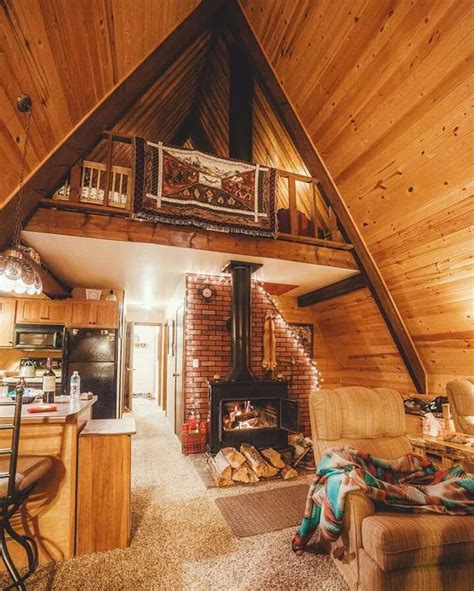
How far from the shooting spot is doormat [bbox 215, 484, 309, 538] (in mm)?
2566

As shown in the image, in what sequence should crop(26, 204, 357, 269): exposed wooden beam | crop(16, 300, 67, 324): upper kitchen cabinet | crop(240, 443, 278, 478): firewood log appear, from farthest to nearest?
crop(16, 300, 67, 324): upper kitchen cabinet < crop(240, 443, 278, 478): firewood log < crop(26, 204, 357, 269): exposed wooden beam

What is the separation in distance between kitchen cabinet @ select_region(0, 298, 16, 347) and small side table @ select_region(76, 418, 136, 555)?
10.9 feet

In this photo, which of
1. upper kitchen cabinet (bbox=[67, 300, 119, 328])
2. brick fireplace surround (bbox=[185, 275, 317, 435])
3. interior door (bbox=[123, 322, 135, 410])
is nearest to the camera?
brick fireplace surround (bbox=[185, 275, 317, 435])

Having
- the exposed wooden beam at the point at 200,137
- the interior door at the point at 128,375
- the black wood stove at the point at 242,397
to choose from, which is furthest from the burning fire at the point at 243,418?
the exposed wooden beam at the point at 200,137

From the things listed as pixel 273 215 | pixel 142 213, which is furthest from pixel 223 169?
pixel 142 213

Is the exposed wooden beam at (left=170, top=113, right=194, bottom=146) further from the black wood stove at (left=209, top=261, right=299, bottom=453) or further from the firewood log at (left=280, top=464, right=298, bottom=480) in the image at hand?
the firewood log at (left=280, top=464, right=298, bottom=480)

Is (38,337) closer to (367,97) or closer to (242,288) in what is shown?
(242,288)

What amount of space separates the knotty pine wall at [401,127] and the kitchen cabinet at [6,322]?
185 inches

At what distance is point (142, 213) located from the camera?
3277 millimetres

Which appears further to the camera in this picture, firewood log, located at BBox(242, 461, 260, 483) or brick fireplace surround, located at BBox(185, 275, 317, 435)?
brick fireplace surround, located at BBox(185, 275, 317, 435)

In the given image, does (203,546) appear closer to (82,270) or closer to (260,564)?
(260,564)

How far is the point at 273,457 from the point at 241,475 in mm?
506

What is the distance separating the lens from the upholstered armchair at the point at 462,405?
3.43 m

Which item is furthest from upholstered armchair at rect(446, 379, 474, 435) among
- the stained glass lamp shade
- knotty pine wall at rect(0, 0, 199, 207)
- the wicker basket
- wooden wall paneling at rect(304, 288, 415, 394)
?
knotty pine wall at rect(0, 0, 199, 207)
